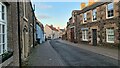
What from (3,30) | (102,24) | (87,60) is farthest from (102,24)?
(3,30)

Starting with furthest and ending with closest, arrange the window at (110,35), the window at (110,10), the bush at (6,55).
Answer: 1. the window at (110,10)
2. the window at (110,35)
3. the bush at (6,55)

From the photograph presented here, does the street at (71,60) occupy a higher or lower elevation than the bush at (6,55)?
lower

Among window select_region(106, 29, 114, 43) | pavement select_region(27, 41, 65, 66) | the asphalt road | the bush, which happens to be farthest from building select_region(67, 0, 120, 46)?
the bush

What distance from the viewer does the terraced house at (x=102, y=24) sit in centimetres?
2152

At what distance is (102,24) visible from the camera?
24.5m

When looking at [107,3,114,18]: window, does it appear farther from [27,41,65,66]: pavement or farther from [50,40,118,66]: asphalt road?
[27,41,65,66]: pavement

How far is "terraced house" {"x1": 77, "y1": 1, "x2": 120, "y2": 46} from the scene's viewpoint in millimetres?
21516

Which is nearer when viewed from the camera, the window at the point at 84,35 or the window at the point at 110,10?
the window at the point at 110,10

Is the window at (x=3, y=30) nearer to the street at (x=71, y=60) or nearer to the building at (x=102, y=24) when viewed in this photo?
the street at (x=71, y=60)

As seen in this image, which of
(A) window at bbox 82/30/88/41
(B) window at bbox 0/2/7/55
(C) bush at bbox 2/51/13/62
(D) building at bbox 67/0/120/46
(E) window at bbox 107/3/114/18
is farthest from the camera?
(A) window at bbox 82/30/88/41

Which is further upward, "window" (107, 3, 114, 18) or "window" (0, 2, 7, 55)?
"window" (107, 3, 114, 18)

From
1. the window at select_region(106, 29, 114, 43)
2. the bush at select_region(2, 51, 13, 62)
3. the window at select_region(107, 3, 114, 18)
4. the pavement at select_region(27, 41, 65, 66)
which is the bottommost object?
the pavement at select_region(27, 41, 65, 66)

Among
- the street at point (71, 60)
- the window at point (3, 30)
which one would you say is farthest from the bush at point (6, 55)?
the street at point (71, 60)

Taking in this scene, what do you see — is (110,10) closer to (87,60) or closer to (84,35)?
(84,35)
